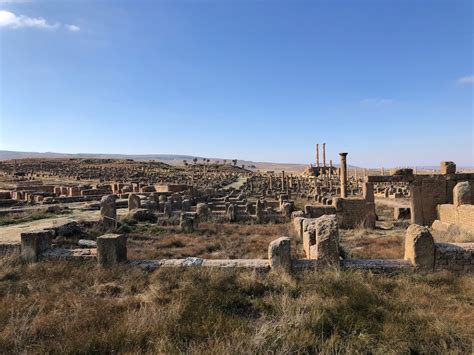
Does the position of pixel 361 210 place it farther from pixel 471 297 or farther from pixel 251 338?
pixel 251 338

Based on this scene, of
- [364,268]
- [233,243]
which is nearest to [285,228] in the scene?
[233,243]

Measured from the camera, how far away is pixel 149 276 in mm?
5984

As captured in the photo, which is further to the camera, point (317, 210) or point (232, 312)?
point (317, 210)

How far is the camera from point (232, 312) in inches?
181

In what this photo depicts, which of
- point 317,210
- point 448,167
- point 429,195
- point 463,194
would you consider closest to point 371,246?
point 317,210

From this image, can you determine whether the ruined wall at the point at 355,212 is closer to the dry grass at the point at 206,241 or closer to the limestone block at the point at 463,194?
the dry grass at the point at 206,241

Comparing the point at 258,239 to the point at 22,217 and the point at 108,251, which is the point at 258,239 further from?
the point at 22,217

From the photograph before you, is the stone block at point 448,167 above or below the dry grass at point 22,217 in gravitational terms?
above

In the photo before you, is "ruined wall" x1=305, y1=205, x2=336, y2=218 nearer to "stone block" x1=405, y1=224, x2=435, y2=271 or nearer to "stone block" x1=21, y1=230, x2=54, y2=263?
"stone block" x1=405, y1=224, x2=435, y2=271

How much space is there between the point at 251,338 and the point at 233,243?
6.67 metres

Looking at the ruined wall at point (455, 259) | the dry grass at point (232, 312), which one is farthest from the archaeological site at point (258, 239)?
the dry grass at point (232, 312)

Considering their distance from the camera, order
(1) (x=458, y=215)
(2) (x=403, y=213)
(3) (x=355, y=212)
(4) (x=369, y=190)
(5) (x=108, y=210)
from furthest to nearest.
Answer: (2) (x=403, y=213) < (4) (x=369, y=190) < (3) (x=355, y=212) < (5) (x=108, y=210) < (1) (x=458, y=215)

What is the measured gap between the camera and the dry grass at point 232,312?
11.7 ft

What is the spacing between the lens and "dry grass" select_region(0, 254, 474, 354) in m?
3.57
